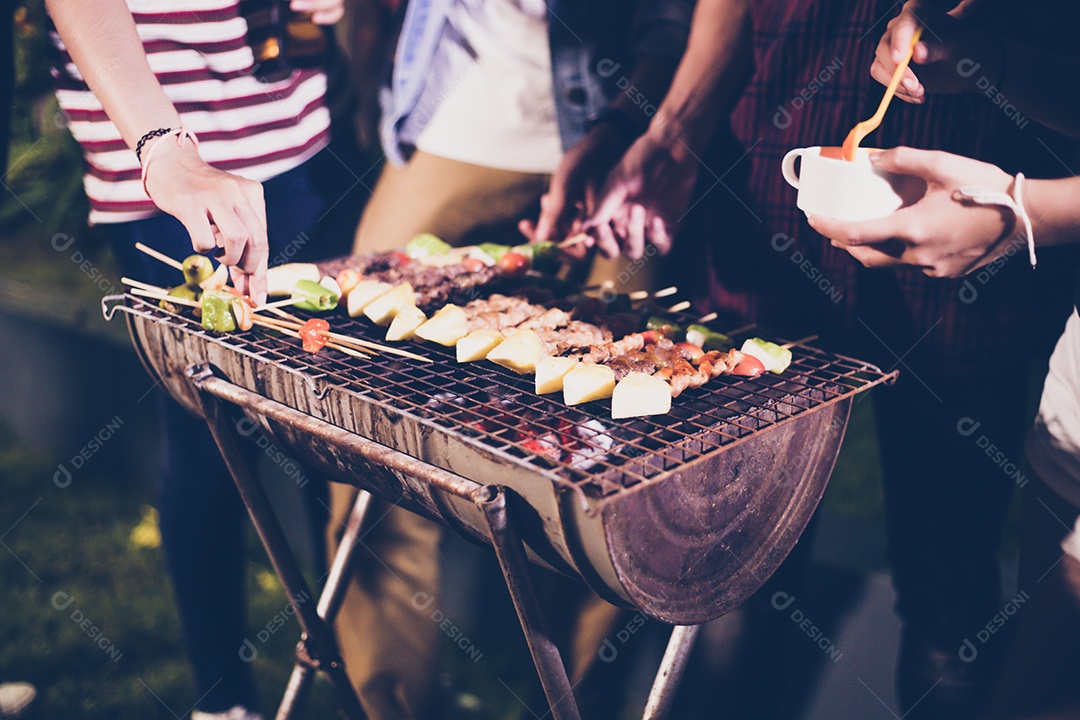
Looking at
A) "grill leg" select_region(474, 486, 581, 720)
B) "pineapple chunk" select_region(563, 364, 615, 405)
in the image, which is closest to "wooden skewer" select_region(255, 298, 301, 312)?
"pineapple chunk" select_region(563, 364, 615, 405)

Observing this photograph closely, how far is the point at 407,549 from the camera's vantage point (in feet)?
11.6

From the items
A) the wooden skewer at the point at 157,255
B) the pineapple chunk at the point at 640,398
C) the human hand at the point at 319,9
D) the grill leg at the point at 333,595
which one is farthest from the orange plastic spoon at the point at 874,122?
the human hand at the point at 319,9

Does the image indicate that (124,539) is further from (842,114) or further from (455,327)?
(842,114)

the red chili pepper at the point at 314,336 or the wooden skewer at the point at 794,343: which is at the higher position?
the wooden skewer at the point at 794,343

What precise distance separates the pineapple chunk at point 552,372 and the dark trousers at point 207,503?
1.40 m

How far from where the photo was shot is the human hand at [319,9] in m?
3.02

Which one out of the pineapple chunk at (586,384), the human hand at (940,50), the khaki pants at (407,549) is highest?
the human hand at (940,50)

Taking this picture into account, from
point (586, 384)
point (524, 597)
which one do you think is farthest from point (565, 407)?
point (524, 597)

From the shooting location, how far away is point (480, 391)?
2068mm

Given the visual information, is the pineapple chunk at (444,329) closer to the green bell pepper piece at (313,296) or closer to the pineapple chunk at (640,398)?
the green bell pepper piece at (313,296)

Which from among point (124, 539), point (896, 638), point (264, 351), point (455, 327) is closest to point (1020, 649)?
point (896, 638)

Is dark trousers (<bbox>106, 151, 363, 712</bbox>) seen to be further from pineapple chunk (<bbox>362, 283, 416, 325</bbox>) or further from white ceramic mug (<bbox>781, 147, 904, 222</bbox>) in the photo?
white ceramic mug (<bbox>781, 147, 904, 222</bbox>)

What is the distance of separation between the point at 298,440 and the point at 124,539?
3.04 m

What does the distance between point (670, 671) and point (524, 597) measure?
0.57 meters
